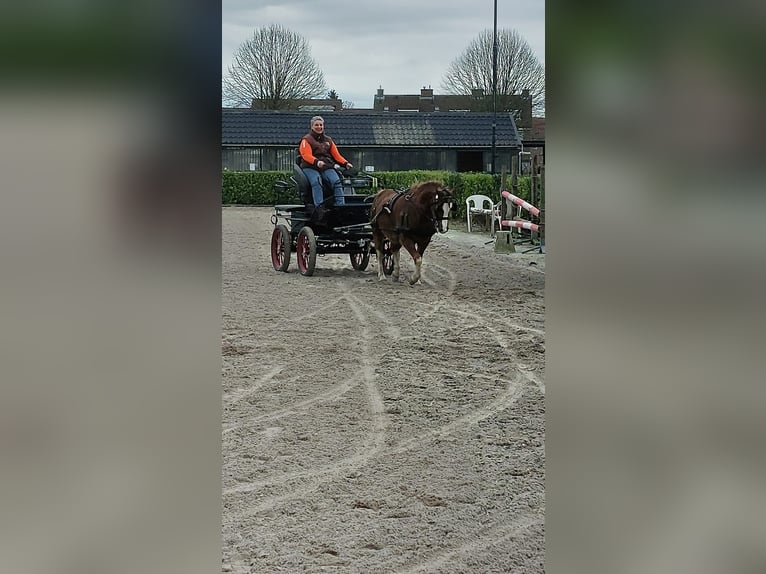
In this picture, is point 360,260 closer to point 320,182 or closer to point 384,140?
point 320,182

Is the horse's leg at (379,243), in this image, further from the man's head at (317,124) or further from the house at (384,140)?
the house at (384,140)

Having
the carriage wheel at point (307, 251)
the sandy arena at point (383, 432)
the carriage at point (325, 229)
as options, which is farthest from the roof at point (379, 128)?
the sandy arena at point (383, 432)

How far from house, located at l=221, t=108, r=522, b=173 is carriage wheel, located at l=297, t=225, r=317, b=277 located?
19.1 meters

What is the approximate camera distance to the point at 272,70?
36.6 m

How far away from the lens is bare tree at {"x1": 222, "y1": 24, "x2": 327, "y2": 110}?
35.9m

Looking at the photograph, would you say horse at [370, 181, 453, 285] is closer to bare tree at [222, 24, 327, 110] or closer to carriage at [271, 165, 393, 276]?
carriage at [271, 165, 393, 276]

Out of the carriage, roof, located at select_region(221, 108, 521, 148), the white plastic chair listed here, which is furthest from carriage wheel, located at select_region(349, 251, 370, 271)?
roof, located at select_region(221, 108, 521, 148)

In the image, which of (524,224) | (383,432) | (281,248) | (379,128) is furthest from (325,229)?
(379,128)

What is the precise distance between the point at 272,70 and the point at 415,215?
1076 inches
